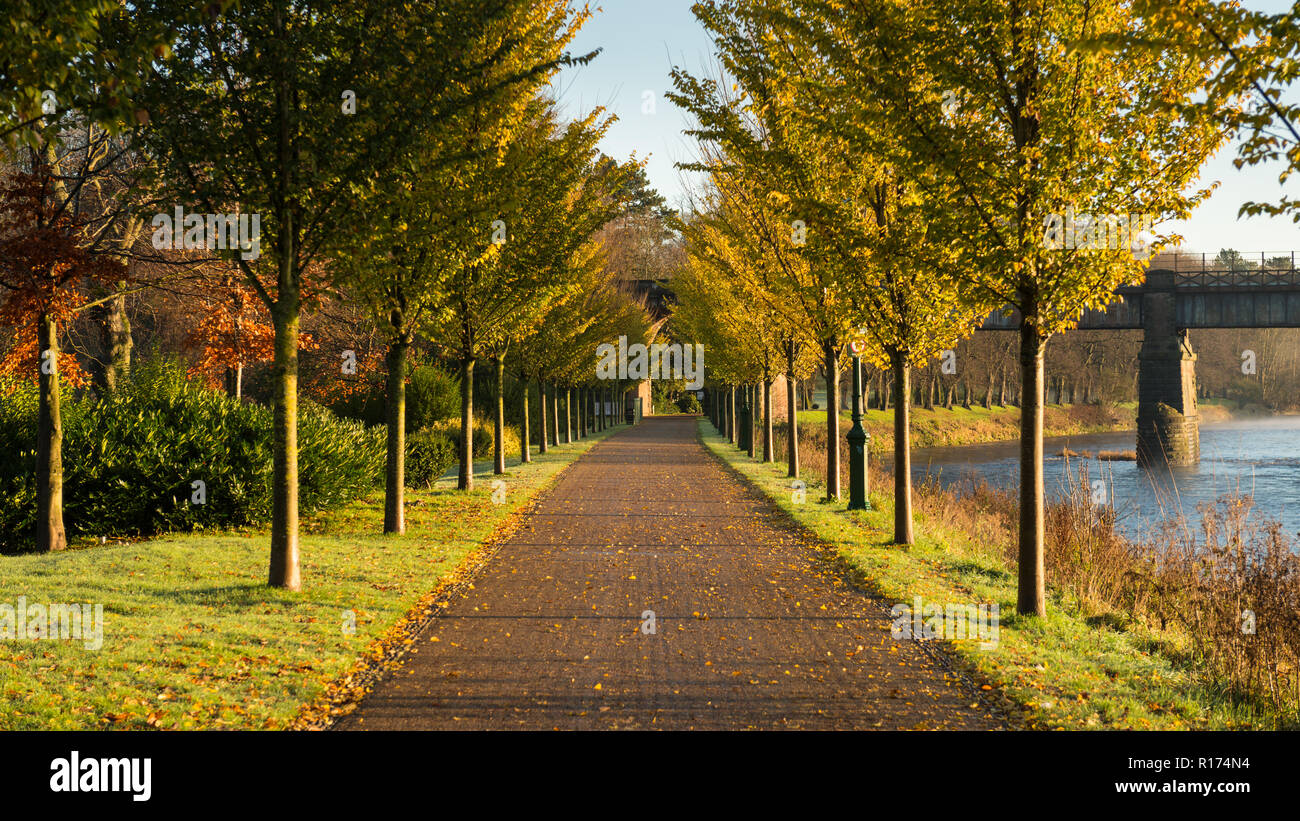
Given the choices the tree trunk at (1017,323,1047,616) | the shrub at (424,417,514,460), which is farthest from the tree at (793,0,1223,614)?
the shrub at (424,417,514,460)

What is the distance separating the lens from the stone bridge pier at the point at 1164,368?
157 ft

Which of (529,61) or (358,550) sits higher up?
(529,61)

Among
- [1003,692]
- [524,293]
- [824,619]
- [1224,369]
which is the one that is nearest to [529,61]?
[524,293]

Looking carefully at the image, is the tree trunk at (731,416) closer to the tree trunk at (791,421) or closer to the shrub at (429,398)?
the shrub at (429,398)

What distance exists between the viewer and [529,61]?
14414 millimetres

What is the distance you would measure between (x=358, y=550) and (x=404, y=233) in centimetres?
428

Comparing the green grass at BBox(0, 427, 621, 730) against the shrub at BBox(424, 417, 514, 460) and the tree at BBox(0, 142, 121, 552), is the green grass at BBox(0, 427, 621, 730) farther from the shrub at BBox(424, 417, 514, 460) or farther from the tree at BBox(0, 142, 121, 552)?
the shrub at BBox(424, 417, 514, 460)

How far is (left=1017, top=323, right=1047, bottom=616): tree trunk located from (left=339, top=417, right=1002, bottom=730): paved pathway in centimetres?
146

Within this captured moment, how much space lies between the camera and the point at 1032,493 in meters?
8.37

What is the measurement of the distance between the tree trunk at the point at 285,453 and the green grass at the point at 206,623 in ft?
0.92

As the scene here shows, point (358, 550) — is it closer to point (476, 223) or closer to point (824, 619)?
point (476, 223)

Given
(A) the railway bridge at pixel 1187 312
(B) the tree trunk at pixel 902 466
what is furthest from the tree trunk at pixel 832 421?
(A) the railway bridge at pixel 1187 312

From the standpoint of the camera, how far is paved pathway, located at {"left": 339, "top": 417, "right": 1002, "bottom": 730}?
18.8 feet

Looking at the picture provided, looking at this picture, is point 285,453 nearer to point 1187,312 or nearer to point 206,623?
point 206,623
